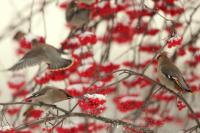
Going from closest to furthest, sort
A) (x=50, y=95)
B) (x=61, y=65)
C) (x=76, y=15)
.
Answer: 1. (x=50, y=95)
2. (x=61, y=65)
3. (x=76, y=15)

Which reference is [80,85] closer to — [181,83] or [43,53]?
[43,53]

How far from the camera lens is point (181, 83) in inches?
147

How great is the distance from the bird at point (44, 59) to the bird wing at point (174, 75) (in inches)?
25.4

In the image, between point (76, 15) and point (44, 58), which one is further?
point (76, 15)

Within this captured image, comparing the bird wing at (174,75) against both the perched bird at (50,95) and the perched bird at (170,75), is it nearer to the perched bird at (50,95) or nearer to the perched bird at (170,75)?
the perched bird at (170,75)

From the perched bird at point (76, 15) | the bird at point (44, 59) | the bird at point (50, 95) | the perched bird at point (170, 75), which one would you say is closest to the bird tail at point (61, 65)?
the bird at point (44, 59)

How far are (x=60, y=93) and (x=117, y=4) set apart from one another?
174 centimetres

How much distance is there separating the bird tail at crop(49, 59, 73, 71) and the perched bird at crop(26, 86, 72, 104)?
148mm

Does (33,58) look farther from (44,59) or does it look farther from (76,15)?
(76,15)

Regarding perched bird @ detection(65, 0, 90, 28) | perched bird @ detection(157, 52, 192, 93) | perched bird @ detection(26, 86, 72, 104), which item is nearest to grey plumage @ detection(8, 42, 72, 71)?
perched bird @ detection(26, 86, 72, 104)

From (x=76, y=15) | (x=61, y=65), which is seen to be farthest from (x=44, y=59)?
(x=76, y=15)

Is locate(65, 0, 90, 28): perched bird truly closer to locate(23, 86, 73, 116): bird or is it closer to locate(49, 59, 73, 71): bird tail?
locate(49, 59, 73, 71): bird tail

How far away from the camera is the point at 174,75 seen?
3840 millimetres

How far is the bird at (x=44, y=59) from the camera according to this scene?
3.80 metres
